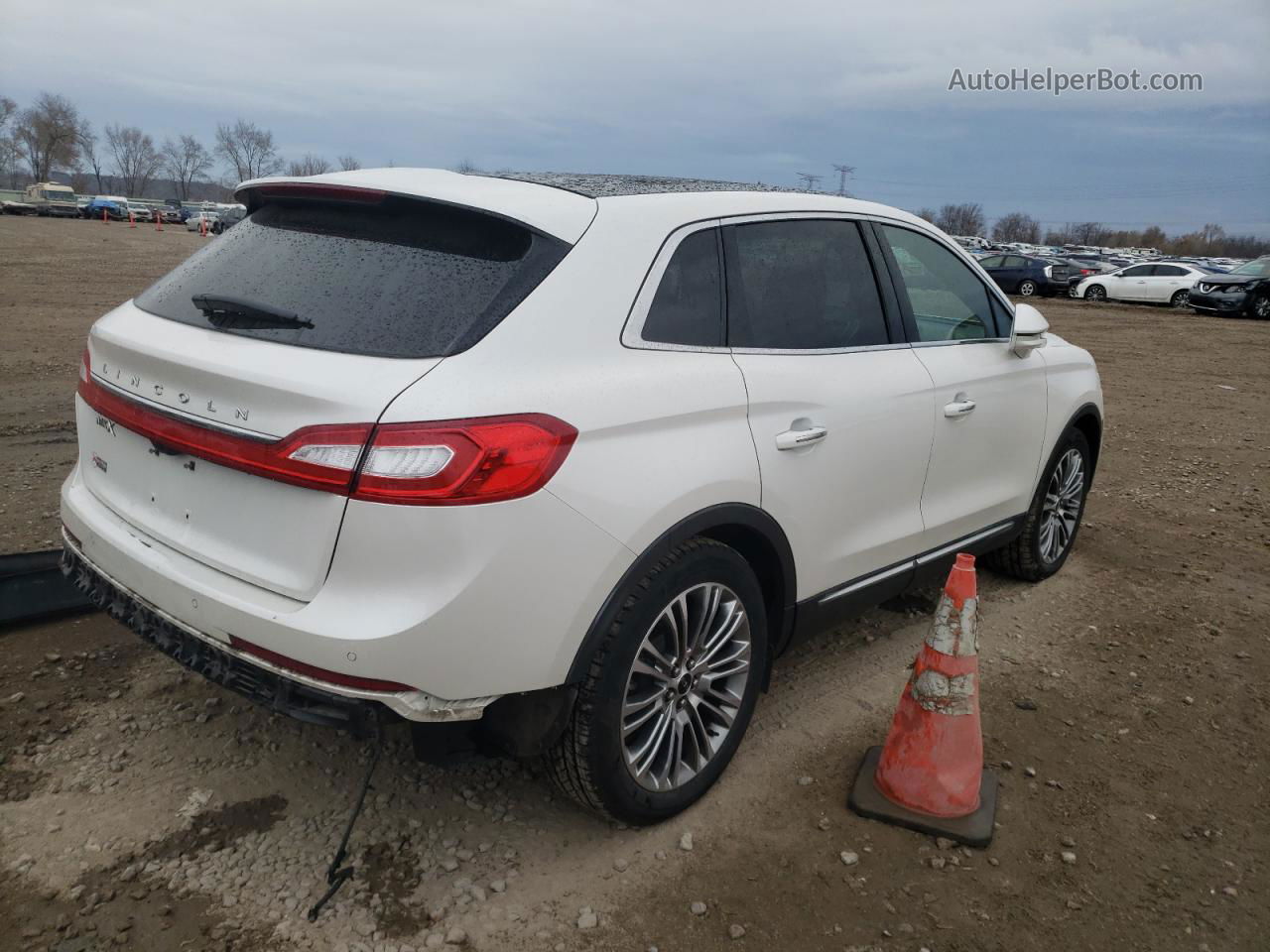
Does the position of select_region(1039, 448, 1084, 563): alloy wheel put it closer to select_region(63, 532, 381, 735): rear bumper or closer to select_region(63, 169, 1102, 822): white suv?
select_region(63, 169, 1102, 822): white suv

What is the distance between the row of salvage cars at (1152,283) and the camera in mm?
24438

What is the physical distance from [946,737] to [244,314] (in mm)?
2386

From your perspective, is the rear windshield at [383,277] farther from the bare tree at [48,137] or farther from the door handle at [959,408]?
the bare tree at [48,137]

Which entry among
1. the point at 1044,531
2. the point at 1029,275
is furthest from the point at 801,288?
the point at 1029,275

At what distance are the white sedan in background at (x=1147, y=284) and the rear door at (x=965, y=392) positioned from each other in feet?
88.2

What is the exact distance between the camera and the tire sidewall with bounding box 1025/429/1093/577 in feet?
15.5

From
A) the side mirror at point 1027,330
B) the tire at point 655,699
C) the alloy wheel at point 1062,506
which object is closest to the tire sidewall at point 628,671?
the tire at point 655,699

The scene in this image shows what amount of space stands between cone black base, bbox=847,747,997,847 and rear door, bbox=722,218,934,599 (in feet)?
2.15

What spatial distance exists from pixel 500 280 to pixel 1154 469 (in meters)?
7.00

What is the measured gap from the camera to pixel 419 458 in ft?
7.16

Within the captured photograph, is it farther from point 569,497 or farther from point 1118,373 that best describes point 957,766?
point 1118,373

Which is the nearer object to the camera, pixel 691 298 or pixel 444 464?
pixel 444 464

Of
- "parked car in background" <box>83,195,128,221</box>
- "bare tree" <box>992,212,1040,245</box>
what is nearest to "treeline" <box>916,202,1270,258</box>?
"bare tree" <box>992,212,1040,245</box>

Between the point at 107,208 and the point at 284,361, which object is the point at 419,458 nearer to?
the point at 284,361
